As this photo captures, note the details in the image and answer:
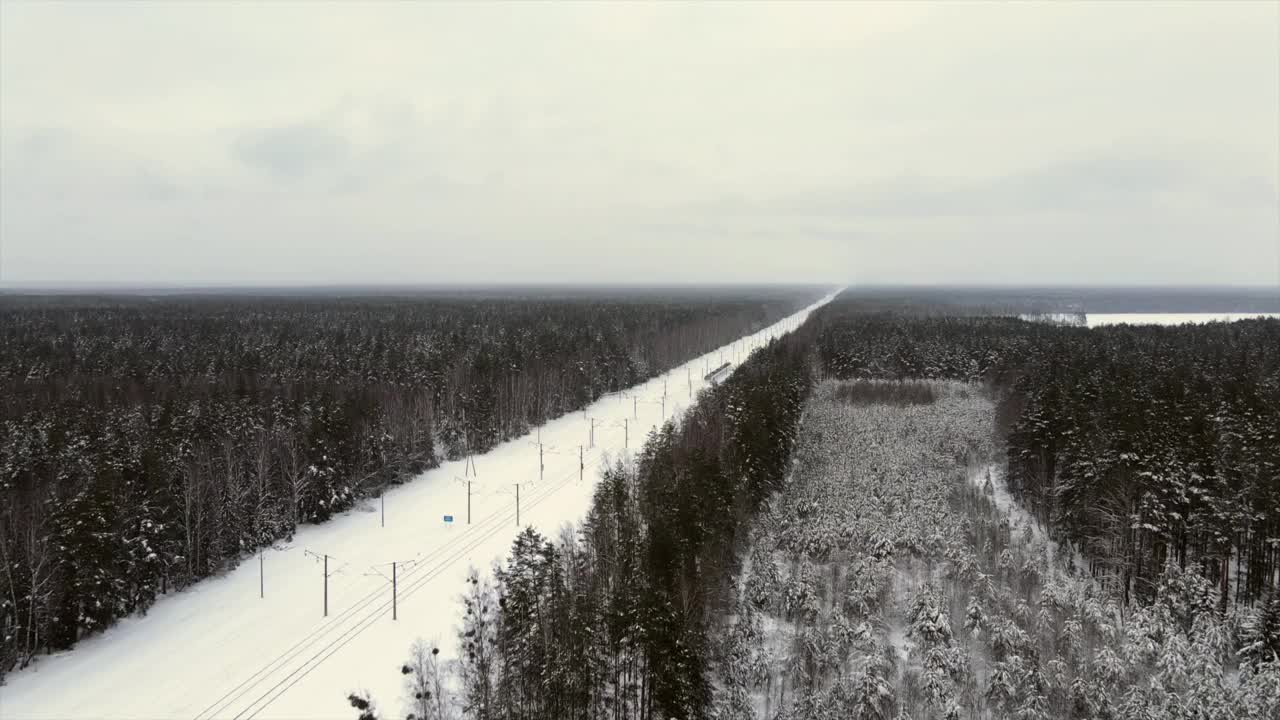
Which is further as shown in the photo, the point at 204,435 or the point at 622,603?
the point at 204,435

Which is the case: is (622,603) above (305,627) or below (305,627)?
above

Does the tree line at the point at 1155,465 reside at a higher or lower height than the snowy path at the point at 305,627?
higher

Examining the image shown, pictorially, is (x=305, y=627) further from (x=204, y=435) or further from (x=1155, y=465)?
(x=1155, y=465)

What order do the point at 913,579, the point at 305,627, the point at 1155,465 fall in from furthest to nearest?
the point at 913,579
the point at 1155,465
the point at 305,627

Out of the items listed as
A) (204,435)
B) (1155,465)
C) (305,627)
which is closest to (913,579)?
(1155,465)

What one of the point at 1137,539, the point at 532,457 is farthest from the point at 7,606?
the point at 1137,539

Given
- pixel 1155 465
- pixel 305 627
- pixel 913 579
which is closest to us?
pixel 305 627

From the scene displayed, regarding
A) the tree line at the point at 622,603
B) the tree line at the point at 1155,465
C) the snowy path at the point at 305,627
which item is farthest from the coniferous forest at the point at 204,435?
the tree line at the point at 1155,465

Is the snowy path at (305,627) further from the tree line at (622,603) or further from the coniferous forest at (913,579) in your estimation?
the coniferous forest at (913,579)
